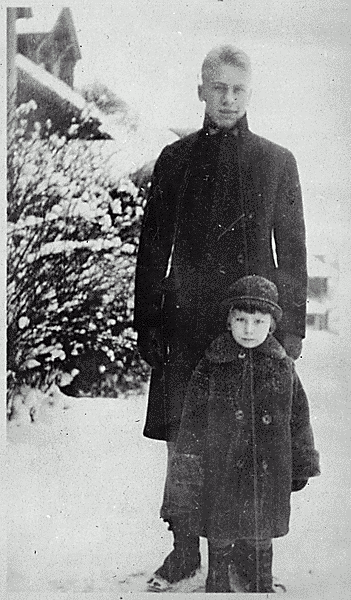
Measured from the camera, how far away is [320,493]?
1052mm

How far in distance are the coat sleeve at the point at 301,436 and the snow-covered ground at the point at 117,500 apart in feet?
0.04

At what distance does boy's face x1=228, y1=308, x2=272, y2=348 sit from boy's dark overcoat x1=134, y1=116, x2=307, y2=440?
2 cm

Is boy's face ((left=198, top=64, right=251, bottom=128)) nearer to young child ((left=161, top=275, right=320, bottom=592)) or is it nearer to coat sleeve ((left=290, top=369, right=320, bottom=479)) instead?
young child ((left=161, top=275, right=320, bottom=592))

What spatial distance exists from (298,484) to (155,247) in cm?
40

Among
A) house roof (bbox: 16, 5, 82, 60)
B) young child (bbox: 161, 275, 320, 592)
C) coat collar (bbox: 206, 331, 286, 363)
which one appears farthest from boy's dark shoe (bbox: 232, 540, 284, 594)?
house roof (bbox: 16, 5, 82, 60)

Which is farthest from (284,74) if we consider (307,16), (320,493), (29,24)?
(320,493)

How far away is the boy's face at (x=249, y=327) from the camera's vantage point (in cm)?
103

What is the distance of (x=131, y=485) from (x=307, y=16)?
73 centimetres

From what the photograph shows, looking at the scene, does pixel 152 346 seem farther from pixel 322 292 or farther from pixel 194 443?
pixel 322 292

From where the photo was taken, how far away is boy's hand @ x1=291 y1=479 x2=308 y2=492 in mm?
1043

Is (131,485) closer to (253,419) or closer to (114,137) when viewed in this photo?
(253,419)

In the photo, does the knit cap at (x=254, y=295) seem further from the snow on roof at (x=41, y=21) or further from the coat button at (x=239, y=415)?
the snow on roof at (x=41, y=21)

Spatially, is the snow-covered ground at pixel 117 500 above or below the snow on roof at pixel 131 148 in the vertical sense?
below

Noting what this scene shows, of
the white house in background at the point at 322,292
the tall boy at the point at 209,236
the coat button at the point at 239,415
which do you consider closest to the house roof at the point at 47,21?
the tall boy at the point at 209,236
